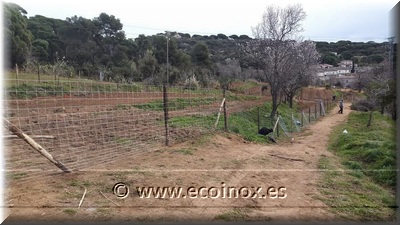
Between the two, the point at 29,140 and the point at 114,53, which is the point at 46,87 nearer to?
the point at 29,140

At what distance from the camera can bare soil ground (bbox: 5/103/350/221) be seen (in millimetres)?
3270

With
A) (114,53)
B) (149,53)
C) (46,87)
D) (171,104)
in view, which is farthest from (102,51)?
(171,104)

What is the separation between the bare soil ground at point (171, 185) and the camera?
3.27 meters

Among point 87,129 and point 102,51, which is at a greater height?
point 102,51

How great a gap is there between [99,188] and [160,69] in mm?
17464

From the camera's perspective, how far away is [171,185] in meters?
4.15

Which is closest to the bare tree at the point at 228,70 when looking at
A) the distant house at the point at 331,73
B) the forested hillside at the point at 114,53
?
the forested hillside at the point at 114,53

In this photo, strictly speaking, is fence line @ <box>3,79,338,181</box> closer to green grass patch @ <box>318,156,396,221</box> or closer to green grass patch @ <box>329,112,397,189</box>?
green grass patch @ <box>318,156,396,221</box>

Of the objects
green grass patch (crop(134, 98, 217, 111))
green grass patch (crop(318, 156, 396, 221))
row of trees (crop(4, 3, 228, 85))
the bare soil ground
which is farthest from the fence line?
row of trees (crop(4, 3, 228, 85))

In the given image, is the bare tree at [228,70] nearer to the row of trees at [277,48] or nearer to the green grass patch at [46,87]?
the row of trees at [277,48]

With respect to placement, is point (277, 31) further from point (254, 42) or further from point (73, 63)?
point (73, 63)

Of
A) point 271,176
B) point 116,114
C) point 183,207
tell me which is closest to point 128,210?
point 183,207

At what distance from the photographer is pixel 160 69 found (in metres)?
20.8

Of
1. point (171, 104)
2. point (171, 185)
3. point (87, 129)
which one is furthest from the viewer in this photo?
point (171, 104)
